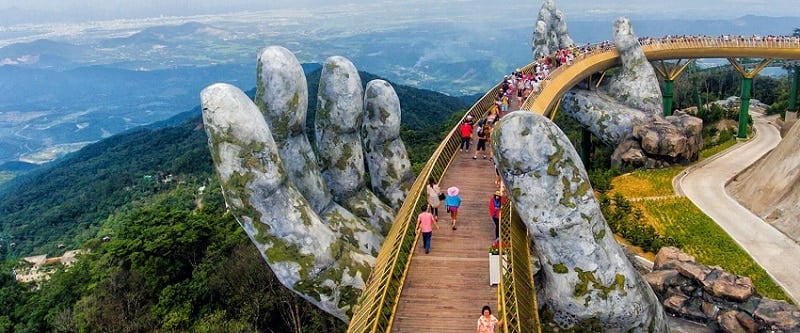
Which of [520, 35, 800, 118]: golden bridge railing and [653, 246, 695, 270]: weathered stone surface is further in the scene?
[520, 35, 800, 118]: golden bridge railing

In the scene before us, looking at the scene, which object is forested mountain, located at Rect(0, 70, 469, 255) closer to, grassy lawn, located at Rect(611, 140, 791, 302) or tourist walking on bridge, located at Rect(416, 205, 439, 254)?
grassy lawn, located at Rect(611, 140, 791, 302)

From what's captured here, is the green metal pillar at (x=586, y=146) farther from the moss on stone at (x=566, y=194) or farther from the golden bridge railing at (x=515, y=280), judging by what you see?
the moss on stone at (x=566, y=194)

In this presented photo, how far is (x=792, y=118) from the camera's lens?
33.7 m

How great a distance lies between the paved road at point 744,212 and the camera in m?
19.1

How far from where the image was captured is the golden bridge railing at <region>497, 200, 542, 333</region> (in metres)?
10.5

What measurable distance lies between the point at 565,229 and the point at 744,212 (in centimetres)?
1468

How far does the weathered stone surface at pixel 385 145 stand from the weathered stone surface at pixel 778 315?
33.9 ft

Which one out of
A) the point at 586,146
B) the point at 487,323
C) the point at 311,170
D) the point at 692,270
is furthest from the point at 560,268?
the point at 586,146

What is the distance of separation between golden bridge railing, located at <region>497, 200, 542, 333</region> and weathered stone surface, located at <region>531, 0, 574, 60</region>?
26423mm

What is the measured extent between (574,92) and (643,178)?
7.90m

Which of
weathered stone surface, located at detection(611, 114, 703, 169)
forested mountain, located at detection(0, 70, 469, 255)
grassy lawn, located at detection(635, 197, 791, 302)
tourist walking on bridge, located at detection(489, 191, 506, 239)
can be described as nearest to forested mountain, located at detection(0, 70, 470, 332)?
tourist walking on bridge, located at detection(489, 191, 506, 239)

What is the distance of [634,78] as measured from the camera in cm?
3241

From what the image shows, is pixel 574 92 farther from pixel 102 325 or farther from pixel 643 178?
pixel 102 325

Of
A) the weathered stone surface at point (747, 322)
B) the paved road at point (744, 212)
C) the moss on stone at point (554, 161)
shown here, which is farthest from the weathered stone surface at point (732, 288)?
the moss on stone at point (554, 161)
